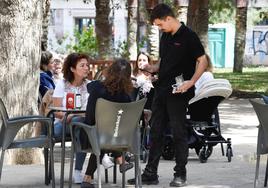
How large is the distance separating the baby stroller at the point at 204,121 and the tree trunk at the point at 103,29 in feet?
47.3

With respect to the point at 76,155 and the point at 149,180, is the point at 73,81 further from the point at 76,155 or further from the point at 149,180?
the point at 149,180

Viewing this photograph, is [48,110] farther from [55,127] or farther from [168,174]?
[168,174]

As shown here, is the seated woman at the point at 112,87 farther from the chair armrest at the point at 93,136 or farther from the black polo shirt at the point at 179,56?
the black polo shirt at the point at 179,56

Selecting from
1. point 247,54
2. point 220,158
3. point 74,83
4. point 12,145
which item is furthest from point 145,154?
point 247,54

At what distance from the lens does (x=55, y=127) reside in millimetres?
9328

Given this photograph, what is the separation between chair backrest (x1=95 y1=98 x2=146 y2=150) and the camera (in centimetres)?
808

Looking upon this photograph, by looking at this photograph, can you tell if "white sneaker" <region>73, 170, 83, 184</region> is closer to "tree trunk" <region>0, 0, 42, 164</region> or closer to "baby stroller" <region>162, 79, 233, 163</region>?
"tree trunk" <region>0, 0, 42, 164</region>

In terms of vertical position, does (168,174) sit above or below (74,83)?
below

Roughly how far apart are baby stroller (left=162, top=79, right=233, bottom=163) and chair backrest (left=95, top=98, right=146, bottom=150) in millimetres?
3740

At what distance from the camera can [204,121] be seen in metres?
12.3

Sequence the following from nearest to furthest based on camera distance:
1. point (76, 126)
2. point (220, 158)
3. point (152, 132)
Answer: point (76, 126) < point (152, 132) < point (220, 158)

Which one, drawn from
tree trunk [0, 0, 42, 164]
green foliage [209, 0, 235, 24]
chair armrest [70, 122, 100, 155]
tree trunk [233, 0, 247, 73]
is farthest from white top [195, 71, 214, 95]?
tree trunk [233, 0, 247, 73]

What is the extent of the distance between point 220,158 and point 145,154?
1.40m

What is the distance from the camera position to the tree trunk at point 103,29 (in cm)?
2658
